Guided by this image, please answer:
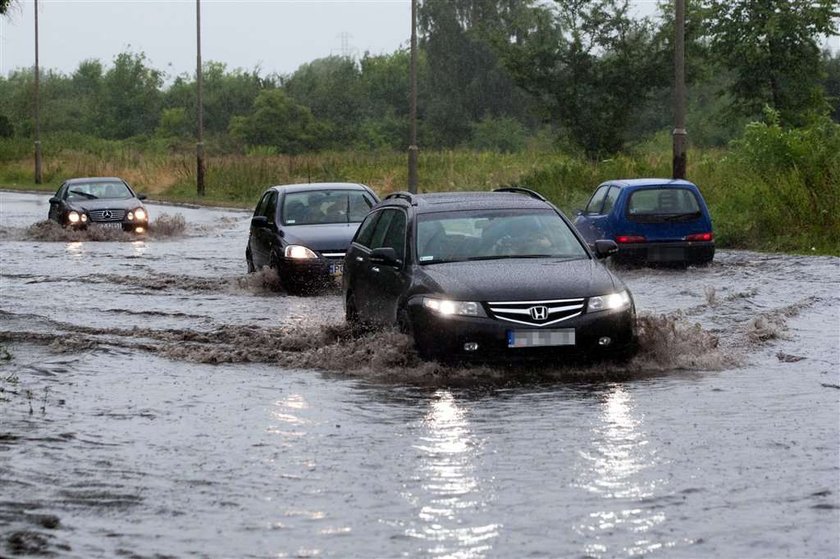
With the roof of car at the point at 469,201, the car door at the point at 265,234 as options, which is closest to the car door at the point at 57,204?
the car door at the point at 265,234

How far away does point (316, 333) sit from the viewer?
13969 millimetres

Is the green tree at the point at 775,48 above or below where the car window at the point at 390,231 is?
above

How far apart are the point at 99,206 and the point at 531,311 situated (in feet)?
75.4

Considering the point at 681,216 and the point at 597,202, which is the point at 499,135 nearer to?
the point at 597,202

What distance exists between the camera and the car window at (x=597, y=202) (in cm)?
2333

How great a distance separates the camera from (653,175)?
3475 centimetres

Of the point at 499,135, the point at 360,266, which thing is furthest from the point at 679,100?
the point at 499,135

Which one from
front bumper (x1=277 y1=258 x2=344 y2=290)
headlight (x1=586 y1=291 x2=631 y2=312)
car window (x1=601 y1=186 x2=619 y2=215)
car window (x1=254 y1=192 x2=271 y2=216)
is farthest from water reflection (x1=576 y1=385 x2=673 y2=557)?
car window (x1=601 y1=186 x2=619 y2=215)

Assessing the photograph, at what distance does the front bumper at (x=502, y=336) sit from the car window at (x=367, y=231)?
2777 mm

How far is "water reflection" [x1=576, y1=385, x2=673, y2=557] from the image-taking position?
6332mm

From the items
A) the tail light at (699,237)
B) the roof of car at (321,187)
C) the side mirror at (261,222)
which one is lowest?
the tail light at (699,237)

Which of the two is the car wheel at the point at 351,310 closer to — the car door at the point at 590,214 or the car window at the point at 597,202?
the car door at the point at 590,214

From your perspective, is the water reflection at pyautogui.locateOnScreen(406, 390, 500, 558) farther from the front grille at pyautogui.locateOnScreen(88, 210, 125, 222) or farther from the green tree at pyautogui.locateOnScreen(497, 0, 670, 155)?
the green tree at pyautogui.locateOnScreen(497, 0, 670, 155)

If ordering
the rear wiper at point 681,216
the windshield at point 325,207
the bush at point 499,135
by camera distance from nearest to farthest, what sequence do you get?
the windshield at point 325,207 → the rear wiper at point 681,216 → the bush at point 499,135
